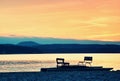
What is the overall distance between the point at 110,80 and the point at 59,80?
248 inches

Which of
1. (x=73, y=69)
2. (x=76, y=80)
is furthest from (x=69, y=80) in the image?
(x=73, y=69)

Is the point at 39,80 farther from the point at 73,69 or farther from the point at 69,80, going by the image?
the point at 73,69

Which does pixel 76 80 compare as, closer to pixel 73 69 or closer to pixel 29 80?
pixel 29 80

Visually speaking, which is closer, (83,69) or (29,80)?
(29,80)

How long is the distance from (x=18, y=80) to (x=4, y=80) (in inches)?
69.8

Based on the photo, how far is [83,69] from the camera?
82.5 m

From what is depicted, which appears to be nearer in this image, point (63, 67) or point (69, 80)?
point (69, 80)

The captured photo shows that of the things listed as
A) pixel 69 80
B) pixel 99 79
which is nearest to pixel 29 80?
pixel 69 80

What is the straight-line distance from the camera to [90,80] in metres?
54.9

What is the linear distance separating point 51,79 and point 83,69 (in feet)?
84.7

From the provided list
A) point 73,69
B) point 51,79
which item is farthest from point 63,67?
point 51,79

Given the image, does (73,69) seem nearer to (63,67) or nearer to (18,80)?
(63,67)

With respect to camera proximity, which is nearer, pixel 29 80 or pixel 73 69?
pixel 29 80

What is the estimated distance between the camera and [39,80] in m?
55.6
